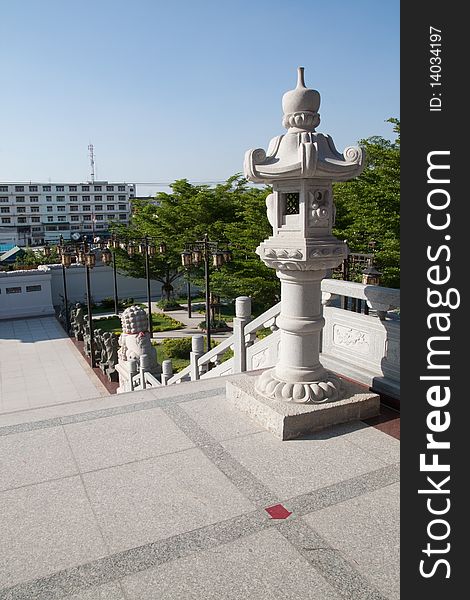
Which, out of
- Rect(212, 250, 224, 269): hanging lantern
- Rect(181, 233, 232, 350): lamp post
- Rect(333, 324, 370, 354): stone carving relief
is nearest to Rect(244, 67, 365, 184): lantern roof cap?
Rect(333, 324, 370, 354): stone carving relief

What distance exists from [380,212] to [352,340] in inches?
390

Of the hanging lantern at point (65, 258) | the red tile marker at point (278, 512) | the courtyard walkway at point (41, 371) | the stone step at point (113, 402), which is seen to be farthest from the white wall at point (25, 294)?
the red tile marker at point (278, 512)

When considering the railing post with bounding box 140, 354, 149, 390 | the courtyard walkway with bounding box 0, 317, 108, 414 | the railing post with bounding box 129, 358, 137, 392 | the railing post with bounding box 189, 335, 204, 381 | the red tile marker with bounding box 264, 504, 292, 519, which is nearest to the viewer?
the red tile marker with bounding box 264, 504, 292, 519

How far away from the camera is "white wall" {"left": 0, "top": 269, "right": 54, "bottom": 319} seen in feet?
92.9

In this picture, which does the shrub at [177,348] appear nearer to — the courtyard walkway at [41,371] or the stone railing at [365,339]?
the courtyard walkway at [41,371]

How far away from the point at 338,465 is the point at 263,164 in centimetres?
320

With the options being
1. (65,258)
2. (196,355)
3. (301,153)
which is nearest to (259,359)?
(196,355)

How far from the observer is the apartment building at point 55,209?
85.2 m

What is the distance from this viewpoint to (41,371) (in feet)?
59.8

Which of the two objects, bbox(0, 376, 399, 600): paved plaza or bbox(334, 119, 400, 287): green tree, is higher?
bbox(334, 119, 400, 287): green tree

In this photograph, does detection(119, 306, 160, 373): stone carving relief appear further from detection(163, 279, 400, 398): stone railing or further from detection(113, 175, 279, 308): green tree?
detection(163, 279, 400, 398): stone railing

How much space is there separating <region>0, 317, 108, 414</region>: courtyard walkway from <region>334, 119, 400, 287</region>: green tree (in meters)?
9.99

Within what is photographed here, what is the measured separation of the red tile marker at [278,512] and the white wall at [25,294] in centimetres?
2798

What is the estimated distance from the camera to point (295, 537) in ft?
11.9
